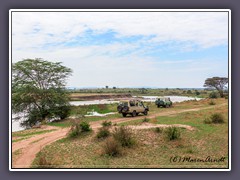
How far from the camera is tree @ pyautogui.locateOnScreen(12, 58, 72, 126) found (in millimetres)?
20452

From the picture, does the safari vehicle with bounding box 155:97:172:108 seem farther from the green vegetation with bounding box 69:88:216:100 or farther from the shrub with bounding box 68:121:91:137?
the shrub with bounding box 68:121:91:137

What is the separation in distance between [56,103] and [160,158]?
13.4 m

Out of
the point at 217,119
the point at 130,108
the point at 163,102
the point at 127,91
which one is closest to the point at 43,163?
the point at 127,91

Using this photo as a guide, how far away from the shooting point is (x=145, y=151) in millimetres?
11469

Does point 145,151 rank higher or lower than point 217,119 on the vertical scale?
lower

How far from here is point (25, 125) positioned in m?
20.4

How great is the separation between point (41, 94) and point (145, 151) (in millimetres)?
12466

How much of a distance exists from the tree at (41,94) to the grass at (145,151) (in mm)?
8841

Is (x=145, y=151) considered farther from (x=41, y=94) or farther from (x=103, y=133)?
(x=41, y=94)

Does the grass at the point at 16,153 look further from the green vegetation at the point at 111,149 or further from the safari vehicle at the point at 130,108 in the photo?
the safari vehicle at the point at 130,108
